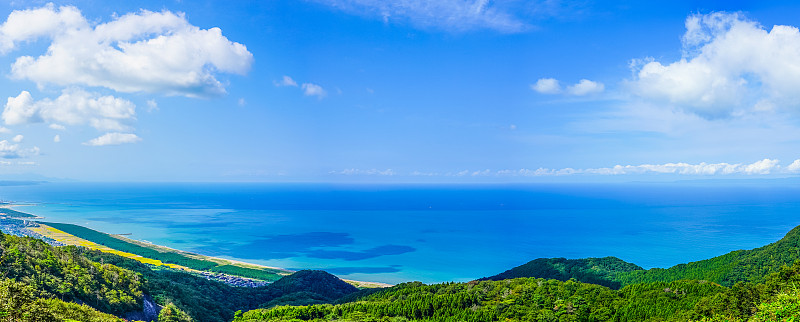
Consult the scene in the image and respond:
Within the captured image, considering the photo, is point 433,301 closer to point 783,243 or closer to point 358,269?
point 358,269

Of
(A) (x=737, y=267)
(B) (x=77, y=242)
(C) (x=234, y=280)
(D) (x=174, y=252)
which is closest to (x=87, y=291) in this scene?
(C) (x=234, y=280)

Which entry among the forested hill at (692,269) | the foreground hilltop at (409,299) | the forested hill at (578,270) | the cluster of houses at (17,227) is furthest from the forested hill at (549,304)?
the cluster of houses at (17,227)

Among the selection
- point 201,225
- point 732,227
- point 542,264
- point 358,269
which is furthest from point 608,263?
point 201,225

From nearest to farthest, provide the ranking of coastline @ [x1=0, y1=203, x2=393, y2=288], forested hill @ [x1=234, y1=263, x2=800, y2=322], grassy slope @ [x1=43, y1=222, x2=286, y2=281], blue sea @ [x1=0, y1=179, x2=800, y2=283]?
forested hill @ [x1=234, y1=263, x2=800, y2=322], coastline @ [x1=0, y1=203, x2=393, y2=288], grassy slope @ [x1=43, y1=222, x2=286, y2=281], blue sea @ [x1=0, y1=179, x2=800, y2=283]

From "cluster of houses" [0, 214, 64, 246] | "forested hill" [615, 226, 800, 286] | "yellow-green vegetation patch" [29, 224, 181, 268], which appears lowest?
"yellow-green vegetation patch" [29, 224, 181, 268]

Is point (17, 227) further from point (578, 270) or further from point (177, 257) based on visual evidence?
point (578, 270)

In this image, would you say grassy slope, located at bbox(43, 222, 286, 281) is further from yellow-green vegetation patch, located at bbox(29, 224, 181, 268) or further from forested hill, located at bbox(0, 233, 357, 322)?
forested hill, located at bbox(0, 233, 357, 322)

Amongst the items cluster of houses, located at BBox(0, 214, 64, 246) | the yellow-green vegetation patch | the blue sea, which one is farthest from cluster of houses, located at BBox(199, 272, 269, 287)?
cluster of houses, located at BBox(0, 214, 64, 246)

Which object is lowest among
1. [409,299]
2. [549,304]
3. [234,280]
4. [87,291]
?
[234,280]
